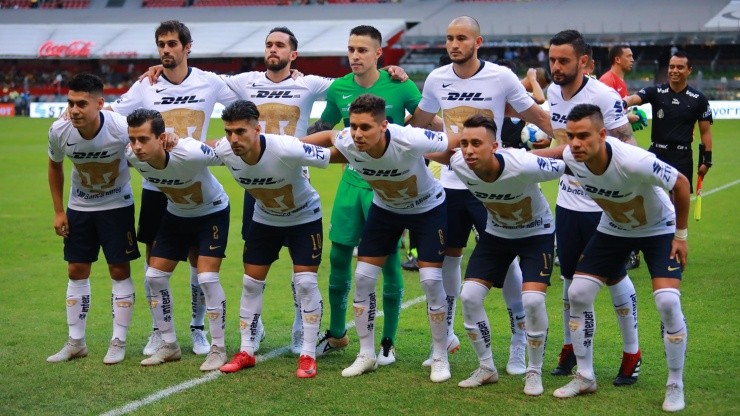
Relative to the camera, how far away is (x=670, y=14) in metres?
54.7

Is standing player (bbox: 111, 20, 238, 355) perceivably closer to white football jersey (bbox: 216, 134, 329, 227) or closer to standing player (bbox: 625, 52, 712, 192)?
white football jersey (bbox: 216, 134, 329, 227)

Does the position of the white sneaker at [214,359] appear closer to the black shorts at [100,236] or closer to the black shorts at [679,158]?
the black shorts at [100,236]

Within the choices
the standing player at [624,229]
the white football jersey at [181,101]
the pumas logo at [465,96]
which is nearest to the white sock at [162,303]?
the white football jersey at [181,101]

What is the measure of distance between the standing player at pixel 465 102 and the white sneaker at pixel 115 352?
287 cm

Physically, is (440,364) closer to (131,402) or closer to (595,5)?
(131,402)

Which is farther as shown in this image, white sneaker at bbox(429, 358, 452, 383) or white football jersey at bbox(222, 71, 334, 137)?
white football jersey at bbox(222, 71, 334, 137)

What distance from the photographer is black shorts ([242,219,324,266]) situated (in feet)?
27.9

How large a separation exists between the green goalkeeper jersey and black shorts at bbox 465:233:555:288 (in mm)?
1462

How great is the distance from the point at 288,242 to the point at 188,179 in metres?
1.01

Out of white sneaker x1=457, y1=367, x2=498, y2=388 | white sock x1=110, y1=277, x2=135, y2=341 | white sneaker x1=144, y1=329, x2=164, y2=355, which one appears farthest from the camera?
white sneaker x1=144, y1=329, x2=164, y2=355

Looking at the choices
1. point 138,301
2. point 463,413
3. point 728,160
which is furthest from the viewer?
point 728,160

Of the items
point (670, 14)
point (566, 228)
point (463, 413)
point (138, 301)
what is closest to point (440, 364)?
point (463, 413)

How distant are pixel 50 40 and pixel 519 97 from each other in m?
64.3

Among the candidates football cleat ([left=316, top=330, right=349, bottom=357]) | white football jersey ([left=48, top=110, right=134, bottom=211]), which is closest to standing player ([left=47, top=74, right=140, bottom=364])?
white football jersey ([left=48, top=110, right=134, bottom=211])
